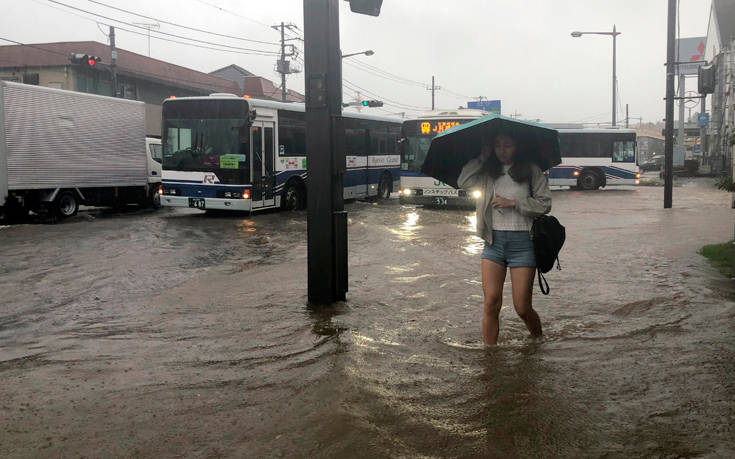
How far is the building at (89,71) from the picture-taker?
38.3 meters

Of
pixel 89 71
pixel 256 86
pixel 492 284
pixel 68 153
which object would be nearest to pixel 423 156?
pixel 68 153

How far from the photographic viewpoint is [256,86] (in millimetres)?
59156

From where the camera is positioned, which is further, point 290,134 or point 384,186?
point 384,186

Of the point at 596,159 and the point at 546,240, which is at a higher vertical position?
the point at 596,159

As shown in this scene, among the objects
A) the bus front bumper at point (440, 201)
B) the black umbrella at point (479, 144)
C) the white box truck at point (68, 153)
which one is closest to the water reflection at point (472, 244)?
the bus front bumper at point (440, 201)

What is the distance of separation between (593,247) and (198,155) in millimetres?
10095

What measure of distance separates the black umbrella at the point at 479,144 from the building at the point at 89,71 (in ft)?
116

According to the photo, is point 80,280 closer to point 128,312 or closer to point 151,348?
point 128,312

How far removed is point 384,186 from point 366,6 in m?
18.2

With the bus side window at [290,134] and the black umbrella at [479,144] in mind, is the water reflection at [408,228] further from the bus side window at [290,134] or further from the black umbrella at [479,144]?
the black umbrella at [479,144]

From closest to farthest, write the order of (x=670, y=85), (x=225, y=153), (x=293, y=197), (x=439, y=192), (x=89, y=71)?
1. (x=225, y=153)
2. (x=293, y=197)
3. (x=670, y=85)
4. (x=439, y=192)
5. (x=89, y=71)

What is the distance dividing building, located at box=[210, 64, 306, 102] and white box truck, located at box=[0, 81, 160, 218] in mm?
34729

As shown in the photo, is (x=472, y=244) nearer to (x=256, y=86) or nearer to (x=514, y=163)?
(x=514, y=163)

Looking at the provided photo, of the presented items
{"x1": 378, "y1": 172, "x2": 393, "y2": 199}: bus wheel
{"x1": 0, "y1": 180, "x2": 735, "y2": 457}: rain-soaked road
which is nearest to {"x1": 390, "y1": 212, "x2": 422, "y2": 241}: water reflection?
{"x1": 0, "y1": 180, "x2": 735, "y2": 457}: rain-soaked road
